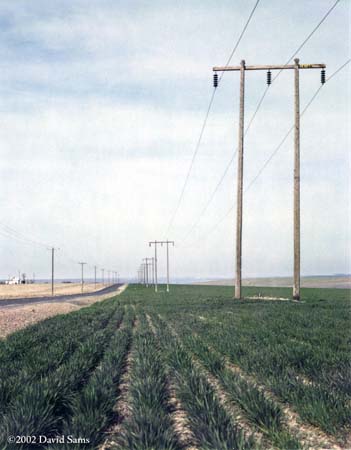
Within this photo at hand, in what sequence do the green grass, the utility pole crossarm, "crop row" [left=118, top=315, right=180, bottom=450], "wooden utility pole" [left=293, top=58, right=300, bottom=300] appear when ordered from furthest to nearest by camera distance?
the utility pole crossarm, "wooden utility pole" [left=293, top=58, right=300, bottom=300], the green grass, "crop row" [left=118, top=315, right=180, bottom=450]

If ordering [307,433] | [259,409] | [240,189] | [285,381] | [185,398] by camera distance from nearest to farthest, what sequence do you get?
1. [307,433]
2. [259,409]
3. [185,398]
4. [285,381]
5. [240,189]

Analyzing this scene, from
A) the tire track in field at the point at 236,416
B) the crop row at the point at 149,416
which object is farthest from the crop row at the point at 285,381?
the crop row at the point at 149,416

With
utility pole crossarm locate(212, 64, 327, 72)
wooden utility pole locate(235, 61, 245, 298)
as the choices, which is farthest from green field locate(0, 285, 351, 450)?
utility pole crossarm locate(212, 64, 327, 72)

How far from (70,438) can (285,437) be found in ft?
7.70

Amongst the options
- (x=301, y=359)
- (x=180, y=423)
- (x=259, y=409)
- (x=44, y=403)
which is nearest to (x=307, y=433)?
(x=259, y=409)

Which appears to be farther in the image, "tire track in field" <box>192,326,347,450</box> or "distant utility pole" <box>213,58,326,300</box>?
"distant utility pole" <box>213,58,326,300</box>

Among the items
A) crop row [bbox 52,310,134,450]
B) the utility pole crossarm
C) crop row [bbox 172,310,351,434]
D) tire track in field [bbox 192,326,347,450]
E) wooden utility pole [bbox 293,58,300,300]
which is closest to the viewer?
tire track in field [bbox 192,326,347,450]

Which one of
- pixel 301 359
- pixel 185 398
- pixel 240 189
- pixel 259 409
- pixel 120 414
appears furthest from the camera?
pixel 240 189

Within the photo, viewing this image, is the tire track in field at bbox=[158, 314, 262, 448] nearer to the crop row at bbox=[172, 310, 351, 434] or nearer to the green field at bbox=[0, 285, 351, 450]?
the green field at bbox=[0, 285, 351, 450]

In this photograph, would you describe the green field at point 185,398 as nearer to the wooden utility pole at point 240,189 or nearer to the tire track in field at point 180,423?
the tire track in field at point 180,423

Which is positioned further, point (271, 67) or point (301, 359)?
point (271, 67)

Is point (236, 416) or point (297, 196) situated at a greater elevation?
point (297, 196)

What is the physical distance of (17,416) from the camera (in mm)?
5621

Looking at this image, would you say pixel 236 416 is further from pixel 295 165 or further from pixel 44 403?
pixel 295 165
